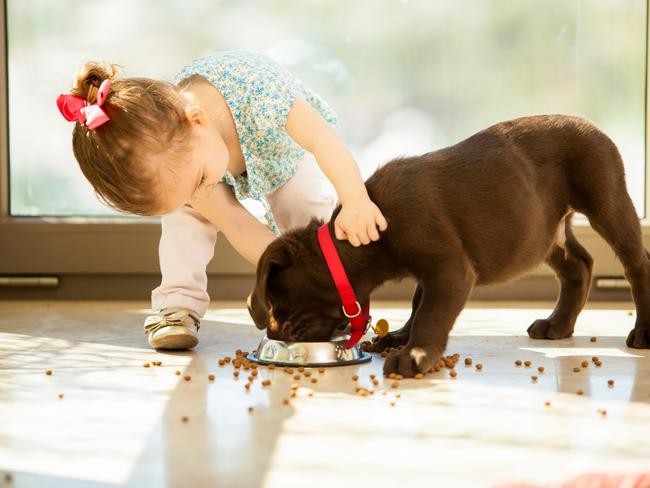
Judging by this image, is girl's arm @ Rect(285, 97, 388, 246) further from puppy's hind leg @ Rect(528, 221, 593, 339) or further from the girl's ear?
puppy's hind leg @ Rect(528, 221, 593, 339)

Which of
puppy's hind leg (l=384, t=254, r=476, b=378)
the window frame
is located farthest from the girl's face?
the window frame

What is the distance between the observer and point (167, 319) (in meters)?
2.89

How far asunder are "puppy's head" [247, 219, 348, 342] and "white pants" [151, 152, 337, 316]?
531 millimetres

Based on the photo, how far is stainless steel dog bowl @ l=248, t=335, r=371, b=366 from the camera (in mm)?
2529

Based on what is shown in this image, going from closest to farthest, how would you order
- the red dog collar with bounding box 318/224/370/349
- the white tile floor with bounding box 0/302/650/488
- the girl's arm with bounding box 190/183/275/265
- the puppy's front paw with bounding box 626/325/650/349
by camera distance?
the white tile floor with bounding box 0/302/650/488 → the red dog collar with bounding box 318/224/370/349 → the puppy's front paw with bounding box 626/325/650/349 → the girl's arm with bounding box 190/183/275/265

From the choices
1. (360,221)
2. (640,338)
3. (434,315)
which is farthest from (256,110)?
(640,338)

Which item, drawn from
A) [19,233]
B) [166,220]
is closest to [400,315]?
[166,220]

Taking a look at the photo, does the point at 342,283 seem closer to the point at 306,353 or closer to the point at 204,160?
the point at 306,353

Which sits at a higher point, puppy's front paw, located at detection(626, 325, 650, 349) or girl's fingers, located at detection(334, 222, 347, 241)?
girl's fingers, located at detection(334, 222, 347, 241)

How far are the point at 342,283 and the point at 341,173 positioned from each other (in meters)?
0.32

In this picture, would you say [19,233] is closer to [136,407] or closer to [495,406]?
[136,407]

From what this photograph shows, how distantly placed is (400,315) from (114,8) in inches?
74.3

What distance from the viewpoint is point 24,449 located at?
1.69m

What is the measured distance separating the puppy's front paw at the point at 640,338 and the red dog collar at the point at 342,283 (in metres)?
0.85
